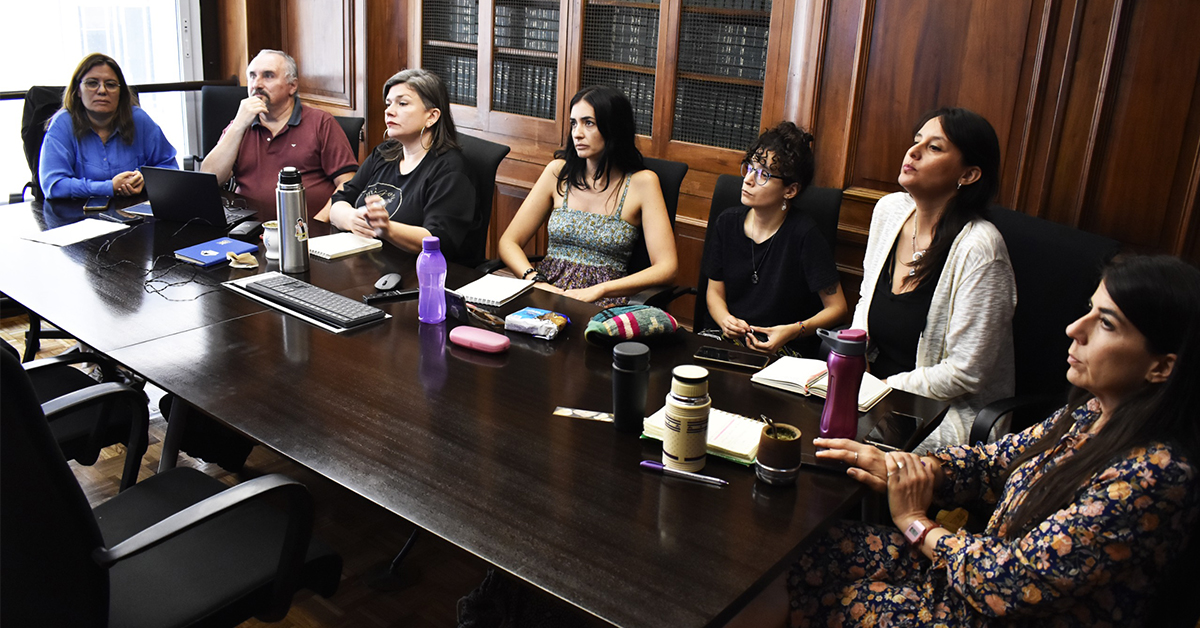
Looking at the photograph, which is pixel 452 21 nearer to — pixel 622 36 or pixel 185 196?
pixel 622 36

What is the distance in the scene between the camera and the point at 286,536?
146 centimetres

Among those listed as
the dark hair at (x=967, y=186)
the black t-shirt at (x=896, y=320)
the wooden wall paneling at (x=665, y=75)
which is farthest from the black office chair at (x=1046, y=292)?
the wooden wall paneling at (x=665, y=75)

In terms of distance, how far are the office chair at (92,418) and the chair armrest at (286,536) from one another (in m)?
0.45

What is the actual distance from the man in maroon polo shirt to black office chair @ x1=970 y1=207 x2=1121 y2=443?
2.56m

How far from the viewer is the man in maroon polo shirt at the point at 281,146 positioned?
356 cm

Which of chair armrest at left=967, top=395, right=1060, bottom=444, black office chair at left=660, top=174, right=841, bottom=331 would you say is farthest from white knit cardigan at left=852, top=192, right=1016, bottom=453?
black office chair at left=660, top=174, right=841, bottom=331

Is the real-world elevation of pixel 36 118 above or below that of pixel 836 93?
below

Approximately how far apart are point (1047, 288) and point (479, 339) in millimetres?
1443

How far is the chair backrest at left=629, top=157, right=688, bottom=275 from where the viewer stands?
2955 mm

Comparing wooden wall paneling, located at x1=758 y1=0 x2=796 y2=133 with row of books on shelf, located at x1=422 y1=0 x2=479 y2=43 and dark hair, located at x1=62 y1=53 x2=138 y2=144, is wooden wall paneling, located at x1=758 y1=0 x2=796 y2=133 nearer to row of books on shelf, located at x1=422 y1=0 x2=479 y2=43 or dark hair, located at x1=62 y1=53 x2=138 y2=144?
row of books on shelf, located at x1=422 y1=0 x2=479 y2=43

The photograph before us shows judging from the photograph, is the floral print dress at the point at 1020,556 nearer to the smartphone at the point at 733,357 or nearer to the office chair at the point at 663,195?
the smartphone at the point at 733,357

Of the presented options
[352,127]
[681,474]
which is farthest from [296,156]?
[681,474]

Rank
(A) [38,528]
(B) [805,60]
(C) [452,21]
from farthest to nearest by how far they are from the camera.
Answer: (C) [452,21], (B) [805,60], (A) [38,528]

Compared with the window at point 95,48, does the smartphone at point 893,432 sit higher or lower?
lower
